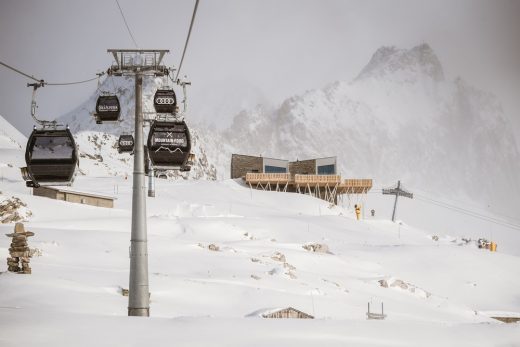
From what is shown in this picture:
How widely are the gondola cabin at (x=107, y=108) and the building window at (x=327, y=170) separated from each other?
66.4m

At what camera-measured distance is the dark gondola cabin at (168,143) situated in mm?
12148

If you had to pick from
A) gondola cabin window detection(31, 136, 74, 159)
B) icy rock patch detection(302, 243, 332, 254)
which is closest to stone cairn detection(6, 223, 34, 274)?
gondola cabin window detection(31, 136, 74, 159)

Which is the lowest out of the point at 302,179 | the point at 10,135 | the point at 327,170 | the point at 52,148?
the point at 52,148

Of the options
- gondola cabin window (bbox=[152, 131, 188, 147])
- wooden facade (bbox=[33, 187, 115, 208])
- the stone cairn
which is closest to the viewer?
gondola cabin window (bbox=[152, 131, 188, 147])

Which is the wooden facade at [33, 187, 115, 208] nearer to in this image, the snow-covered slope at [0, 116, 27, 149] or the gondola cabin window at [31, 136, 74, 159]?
the gondola cabin window at [31, 136, 74, 159]

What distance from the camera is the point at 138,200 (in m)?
10.9

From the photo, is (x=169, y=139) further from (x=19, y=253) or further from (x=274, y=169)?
(x=274, y=169)

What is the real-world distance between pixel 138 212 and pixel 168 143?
6.50 ft

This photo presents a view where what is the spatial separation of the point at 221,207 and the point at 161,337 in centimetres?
4618

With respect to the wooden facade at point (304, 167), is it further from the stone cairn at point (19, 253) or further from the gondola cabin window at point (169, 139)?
the gondola cabin window at point (169, 139)

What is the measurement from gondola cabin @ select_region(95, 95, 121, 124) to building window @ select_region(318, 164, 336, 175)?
66.4m

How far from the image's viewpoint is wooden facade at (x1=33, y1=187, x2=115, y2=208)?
4419 cm

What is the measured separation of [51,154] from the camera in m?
12.4

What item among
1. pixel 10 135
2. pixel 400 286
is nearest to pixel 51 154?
pixel 400 286
